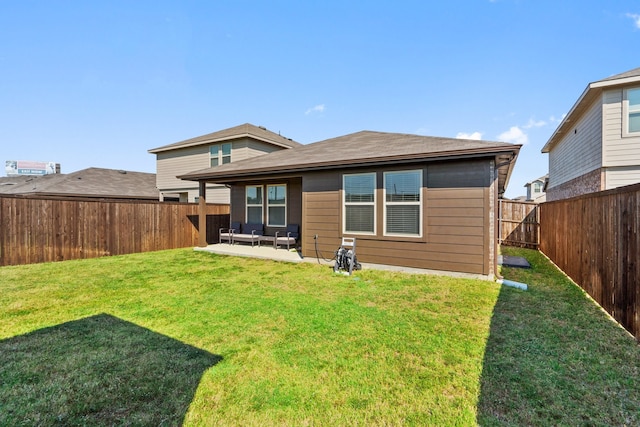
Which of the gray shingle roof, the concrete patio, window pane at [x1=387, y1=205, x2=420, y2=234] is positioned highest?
the gray shingle roof

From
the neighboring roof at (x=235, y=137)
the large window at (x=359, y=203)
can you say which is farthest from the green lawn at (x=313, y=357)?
the neighboring roof at (x=235, y=137)

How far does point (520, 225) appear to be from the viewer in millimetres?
10953

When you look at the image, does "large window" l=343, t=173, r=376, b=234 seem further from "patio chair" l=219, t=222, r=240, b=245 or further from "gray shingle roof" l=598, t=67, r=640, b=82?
"gray shingle roof" l=598, t=67, r=640, b=82

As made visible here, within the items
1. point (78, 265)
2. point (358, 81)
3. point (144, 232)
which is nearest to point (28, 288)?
point (78, 265)

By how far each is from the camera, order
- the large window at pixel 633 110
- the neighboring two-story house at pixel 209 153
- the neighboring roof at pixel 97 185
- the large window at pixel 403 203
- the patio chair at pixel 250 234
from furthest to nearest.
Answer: the neighboring roof at pixel 97 185, the neighboring two-story house at pixel 209 153, the patio chair at pixel 250 234, the large window at pixel 633 110, the large window at pixel 403 203

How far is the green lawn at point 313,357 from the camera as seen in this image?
75.6 inches

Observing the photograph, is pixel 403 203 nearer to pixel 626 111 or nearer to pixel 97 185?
pixel 626 111

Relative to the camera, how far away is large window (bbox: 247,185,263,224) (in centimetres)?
1066

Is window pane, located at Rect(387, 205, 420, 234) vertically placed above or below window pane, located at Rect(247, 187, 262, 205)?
below

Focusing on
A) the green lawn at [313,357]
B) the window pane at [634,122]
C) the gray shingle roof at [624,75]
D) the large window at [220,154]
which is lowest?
the green lawn at [313,357]

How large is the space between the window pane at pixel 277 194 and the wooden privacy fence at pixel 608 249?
7.90m

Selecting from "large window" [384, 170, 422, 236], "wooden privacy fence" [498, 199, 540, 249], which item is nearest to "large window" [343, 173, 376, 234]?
"large window" [384, 170, 422, 236]

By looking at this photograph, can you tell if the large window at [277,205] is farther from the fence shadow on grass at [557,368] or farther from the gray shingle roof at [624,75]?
the gray shingle roof at [624,75]

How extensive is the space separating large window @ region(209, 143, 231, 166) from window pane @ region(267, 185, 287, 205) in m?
5.41
